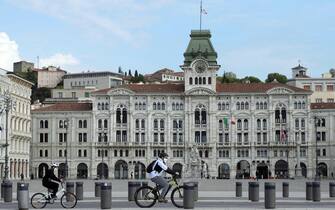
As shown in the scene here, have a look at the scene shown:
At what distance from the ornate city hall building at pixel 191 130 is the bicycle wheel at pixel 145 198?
9616cm

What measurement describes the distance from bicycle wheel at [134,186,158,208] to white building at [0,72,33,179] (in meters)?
71.8

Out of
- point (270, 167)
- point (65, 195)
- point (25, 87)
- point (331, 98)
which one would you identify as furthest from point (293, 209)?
point (331, 98)

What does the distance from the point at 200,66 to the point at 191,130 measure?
11.1 m

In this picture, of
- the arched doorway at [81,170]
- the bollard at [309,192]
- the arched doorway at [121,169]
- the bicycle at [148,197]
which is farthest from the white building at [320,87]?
the bicycle at [148,197]

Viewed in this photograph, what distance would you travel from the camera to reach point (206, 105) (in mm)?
128875

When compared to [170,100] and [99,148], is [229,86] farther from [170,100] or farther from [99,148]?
[99,148]

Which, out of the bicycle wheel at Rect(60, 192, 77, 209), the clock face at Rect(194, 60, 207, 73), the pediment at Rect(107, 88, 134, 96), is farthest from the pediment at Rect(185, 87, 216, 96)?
the bicycle wheel at Rect(60, 192, 77, 209)

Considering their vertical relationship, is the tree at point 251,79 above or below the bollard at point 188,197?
above

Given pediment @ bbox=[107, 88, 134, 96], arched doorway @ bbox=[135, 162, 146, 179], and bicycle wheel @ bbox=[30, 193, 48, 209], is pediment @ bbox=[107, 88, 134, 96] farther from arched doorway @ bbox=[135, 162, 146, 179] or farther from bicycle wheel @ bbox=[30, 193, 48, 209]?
bicycle wheel @ bbox=[30, 193, 48, 209]

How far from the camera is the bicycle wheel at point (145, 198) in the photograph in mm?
28891

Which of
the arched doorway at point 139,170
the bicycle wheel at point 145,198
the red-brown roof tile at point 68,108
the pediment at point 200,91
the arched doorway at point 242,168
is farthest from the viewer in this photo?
the red-brown roof tile at point 68,108

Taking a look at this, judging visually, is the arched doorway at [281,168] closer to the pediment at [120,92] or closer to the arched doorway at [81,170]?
the pediment at [120,92]

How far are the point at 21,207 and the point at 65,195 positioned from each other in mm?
1797

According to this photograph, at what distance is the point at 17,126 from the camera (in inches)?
4291
